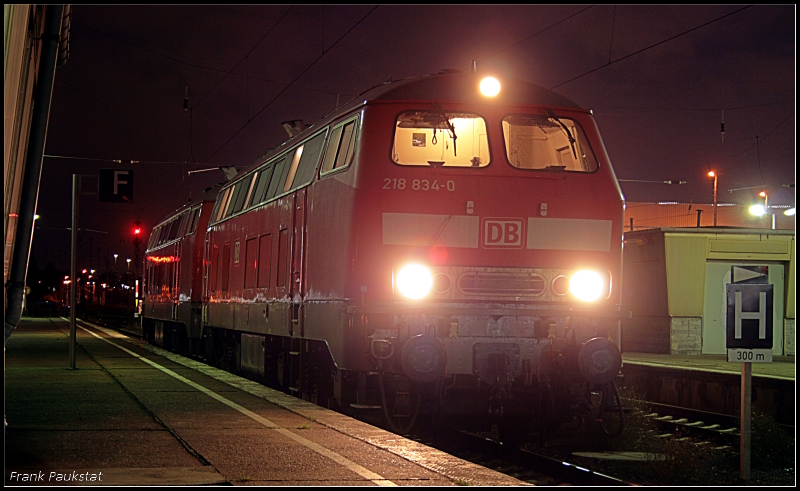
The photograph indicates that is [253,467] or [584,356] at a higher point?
[584,356]

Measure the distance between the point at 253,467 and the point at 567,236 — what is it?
411 cm

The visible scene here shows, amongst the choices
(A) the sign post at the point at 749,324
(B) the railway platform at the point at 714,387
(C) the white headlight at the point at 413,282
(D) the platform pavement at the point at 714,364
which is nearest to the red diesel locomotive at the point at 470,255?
(C) the white headlight at the point at 413,282

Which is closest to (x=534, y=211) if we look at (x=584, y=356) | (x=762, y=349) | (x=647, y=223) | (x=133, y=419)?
(x=584, y=356)

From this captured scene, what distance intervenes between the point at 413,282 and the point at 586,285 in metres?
1.78

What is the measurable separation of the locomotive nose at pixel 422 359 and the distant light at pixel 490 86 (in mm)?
2803

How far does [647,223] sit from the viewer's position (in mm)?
54844

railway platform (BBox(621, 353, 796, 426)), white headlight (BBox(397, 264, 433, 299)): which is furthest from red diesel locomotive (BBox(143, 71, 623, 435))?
railway platform (BBox(621, 353, 796, 426))

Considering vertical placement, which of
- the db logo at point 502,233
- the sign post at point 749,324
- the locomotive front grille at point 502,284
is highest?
the db logo at point 502,233

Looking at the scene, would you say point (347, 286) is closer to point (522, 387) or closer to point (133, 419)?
point (522, 387)

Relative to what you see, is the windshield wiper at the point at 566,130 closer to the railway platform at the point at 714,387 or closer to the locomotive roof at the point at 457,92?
the locomotive roof at the point at 457,92

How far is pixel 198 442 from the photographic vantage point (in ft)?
27.8

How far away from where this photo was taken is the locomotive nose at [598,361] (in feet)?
29.9

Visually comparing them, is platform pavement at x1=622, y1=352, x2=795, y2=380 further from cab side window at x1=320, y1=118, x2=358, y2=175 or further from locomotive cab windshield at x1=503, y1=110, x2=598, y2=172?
cab side window at x1=320, y1=118, x2=358, y2=175

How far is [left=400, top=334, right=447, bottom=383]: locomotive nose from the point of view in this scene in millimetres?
8969
